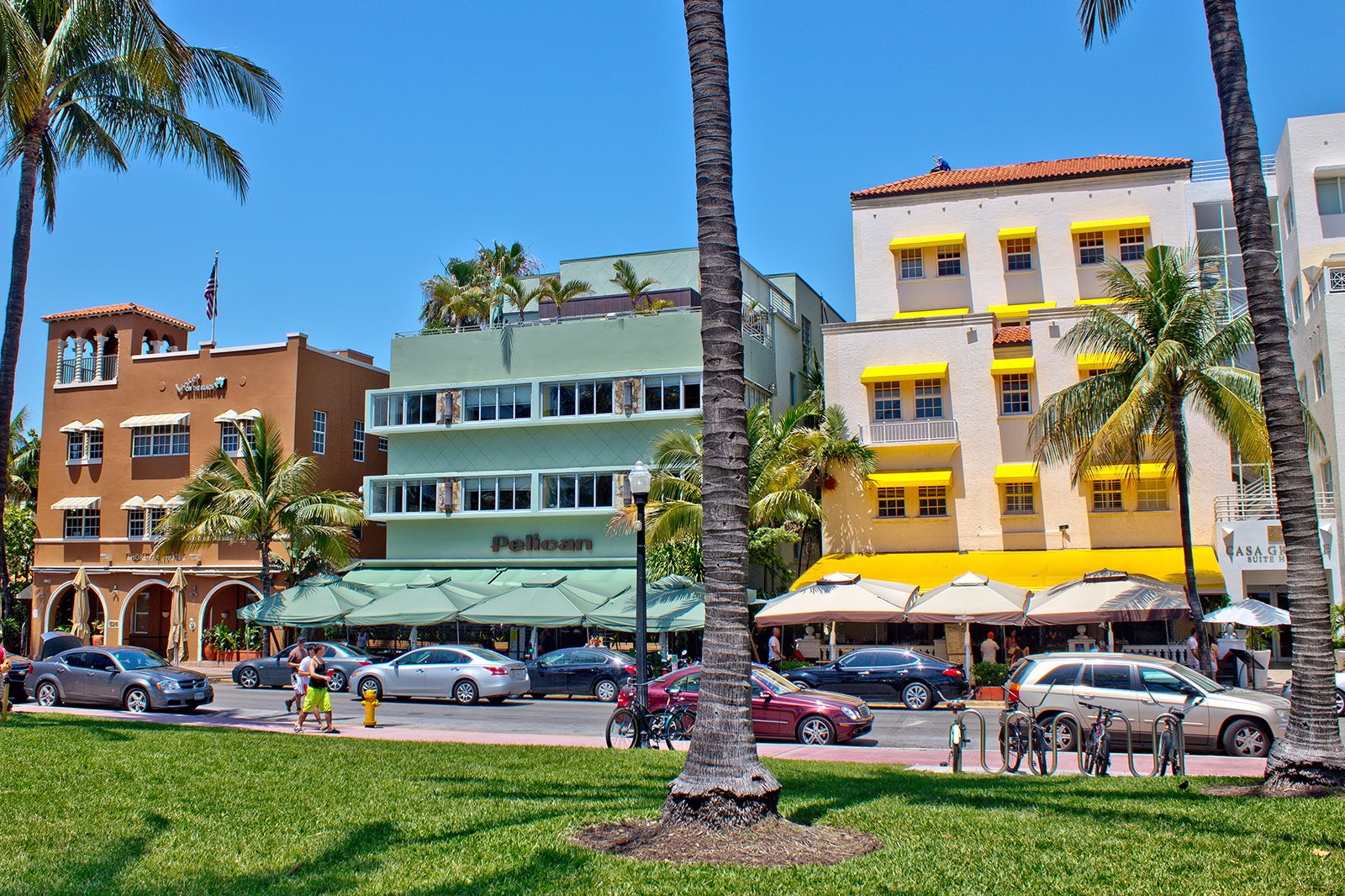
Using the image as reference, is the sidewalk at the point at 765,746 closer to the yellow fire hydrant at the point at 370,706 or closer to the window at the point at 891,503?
the yellow fire hydrant at the point at 370,706

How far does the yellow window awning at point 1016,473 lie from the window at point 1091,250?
8475 millimetres

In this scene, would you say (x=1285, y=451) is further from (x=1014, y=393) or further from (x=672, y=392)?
(x=672, y=392)

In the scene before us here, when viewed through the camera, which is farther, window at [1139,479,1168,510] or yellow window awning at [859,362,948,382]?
yellow window awning at [859,362,948,382]

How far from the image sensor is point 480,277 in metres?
49.3

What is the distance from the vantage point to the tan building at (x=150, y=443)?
1721 inches

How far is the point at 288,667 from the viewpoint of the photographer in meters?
31.8

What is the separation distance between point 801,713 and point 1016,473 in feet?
58.4

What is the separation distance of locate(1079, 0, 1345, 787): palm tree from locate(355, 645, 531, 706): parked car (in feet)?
64.7

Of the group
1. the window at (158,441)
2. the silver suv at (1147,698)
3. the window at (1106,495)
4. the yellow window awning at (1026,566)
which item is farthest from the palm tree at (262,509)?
the silver suv at (1147,698)

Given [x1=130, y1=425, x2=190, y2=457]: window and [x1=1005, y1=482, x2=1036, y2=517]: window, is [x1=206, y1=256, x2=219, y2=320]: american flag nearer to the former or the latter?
[x1=130, y1=425, x2=190, y2=457]: window

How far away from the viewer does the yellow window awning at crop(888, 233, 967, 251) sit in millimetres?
40156

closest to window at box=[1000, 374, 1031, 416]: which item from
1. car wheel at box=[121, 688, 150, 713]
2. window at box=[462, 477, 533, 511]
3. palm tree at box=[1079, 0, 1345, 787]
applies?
window at box=[462, 477, 533, 511]

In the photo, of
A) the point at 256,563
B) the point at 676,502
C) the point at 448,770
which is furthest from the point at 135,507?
the point at 448,770

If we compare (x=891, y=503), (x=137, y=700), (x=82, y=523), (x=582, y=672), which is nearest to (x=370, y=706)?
(x=137, y=700)
